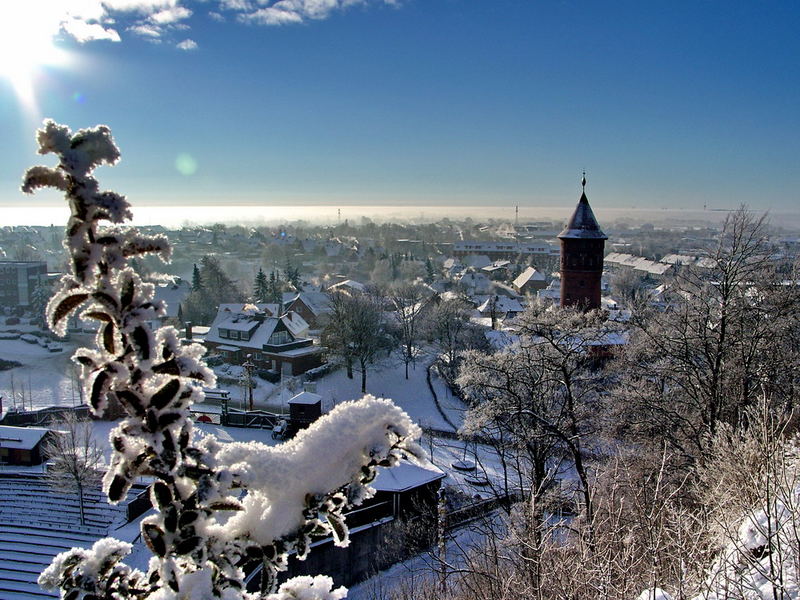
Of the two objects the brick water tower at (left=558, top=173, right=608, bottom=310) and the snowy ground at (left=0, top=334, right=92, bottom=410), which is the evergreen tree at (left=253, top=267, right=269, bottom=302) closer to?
the snowy ground at (left=0, top=334, right=92, bottom=410)

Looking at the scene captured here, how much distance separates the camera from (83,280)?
154cm

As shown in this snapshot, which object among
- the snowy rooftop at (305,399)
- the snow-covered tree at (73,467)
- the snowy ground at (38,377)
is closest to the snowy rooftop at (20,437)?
the snow-covered tree at (73,467)

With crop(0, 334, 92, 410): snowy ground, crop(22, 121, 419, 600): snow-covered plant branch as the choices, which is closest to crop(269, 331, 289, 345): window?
crop(0, 334, 92, 410): snowy ground

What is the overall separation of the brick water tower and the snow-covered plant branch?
28.0 metres

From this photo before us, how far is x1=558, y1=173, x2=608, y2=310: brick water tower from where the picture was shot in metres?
28.6

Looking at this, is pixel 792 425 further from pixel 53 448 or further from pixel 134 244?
pixel 53 448

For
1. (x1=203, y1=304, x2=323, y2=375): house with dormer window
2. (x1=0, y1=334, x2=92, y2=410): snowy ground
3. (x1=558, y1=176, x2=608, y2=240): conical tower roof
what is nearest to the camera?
(x1=558, y1=176, x2=608, y2=240): conical tower roof

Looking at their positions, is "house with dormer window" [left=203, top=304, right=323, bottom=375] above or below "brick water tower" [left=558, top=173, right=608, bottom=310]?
below

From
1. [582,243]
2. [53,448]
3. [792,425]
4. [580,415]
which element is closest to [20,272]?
[53,448]

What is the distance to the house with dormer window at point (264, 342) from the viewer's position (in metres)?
33.3

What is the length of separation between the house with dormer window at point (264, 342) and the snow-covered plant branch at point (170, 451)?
3151 centimetres

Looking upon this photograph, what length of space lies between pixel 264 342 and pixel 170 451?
3322 centimetres

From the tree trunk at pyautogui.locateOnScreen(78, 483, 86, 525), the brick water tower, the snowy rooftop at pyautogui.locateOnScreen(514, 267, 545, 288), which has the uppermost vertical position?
the brick water tower

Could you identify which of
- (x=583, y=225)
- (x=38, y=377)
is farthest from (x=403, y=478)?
(x=38, y=377)
